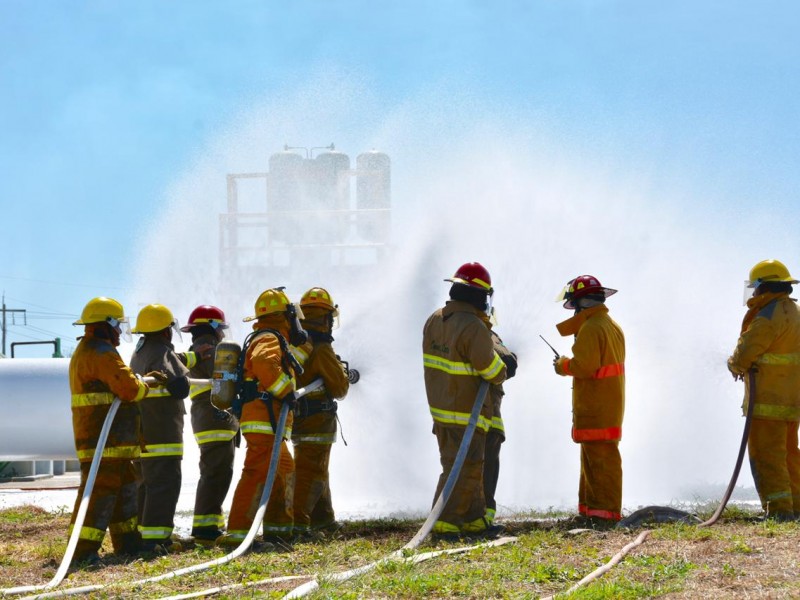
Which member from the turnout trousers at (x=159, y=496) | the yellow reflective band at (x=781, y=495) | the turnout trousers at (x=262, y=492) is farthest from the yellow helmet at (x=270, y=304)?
the yellow reflective band at (x=781, y=495)

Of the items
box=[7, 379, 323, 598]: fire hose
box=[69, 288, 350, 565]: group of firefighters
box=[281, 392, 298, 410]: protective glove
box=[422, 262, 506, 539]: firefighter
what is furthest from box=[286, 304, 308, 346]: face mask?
box=[422, 262, 506, 539]: firefighter

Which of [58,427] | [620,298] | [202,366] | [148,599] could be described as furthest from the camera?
[58,427]

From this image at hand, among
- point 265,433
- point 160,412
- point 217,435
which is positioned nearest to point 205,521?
point 217,435

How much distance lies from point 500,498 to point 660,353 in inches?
127

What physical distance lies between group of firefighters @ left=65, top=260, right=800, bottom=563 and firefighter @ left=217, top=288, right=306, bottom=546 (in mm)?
12

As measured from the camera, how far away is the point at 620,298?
13.6m

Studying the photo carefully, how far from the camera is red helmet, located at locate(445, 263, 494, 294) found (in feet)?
27.0

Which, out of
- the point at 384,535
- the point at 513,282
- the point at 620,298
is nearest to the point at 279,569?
the point at 384,535

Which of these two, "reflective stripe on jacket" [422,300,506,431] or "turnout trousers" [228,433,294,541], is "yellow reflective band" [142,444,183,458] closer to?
"turnout trousers" [228,433,294,541]

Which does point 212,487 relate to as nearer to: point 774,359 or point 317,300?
point 317,300

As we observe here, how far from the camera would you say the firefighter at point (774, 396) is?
8320 mm

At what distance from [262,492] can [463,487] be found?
1706mm

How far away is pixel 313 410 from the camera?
8719 mm

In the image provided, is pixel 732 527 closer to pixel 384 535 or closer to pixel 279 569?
pixel 384 535
